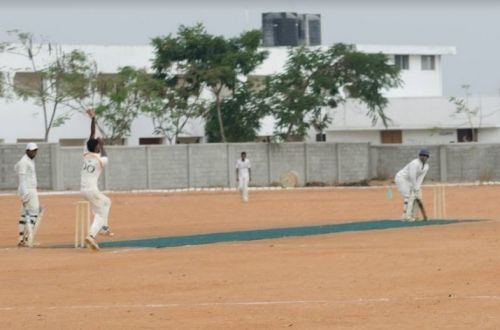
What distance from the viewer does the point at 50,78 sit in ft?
222

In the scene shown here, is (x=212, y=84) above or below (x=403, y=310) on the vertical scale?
above

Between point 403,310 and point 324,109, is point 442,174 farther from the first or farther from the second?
point 403,310

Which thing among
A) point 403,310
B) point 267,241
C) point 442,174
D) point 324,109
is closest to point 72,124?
point 324,109

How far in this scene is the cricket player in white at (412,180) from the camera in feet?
97.6

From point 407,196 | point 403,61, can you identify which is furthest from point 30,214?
point 403,61

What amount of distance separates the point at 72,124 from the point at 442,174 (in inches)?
754

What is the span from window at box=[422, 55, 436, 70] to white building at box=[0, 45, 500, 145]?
130 cm

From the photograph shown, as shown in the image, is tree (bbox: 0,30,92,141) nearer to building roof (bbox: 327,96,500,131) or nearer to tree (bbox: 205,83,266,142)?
tree (bbox: 205,83,266,142)

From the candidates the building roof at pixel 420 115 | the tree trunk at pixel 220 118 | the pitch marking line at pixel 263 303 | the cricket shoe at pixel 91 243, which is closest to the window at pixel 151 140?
the tree trunk at pixel 220 118

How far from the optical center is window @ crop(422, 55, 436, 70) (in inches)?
3696

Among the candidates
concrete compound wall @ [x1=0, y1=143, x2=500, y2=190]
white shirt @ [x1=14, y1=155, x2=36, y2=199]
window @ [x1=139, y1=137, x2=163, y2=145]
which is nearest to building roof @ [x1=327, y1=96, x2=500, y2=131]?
window @ [x1=139, y1=137, x2=163, y2=145]

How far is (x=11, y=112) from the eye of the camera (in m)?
68.8

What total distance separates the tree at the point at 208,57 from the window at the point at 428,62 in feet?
92.8

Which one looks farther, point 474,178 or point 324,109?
Result: point 324,109
